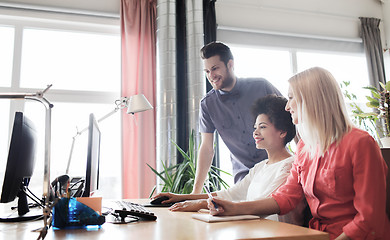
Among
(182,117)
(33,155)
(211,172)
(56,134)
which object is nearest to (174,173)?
(211,172)

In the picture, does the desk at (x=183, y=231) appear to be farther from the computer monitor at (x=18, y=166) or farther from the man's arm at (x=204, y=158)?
Answer: the man's arm at (x=204, y=158)

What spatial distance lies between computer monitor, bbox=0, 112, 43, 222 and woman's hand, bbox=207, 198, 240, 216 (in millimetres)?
688

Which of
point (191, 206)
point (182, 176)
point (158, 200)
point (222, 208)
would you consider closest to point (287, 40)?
point (182, 176)

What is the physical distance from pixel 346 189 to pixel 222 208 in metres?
0.39

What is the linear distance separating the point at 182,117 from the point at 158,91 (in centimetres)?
36

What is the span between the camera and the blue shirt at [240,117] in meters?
2.09

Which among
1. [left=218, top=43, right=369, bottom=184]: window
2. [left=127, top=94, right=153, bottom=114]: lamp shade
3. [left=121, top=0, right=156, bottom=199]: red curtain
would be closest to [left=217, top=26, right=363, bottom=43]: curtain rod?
[left=218, top=43, right=369, bottom=184]: window

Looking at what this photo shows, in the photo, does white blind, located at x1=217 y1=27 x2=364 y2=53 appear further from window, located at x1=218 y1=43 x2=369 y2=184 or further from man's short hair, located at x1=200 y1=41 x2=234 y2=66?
man's short hair, located at x1=200 y1=41 x2=234 y2=66

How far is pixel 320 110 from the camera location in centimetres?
120

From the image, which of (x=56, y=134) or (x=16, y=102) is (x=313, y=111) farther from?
(x=16, y=102)

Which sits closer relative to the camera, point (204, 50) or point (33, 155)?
point (33, 155)

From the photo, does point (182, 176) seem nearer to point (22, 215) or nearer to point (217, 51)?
point (217, 51)

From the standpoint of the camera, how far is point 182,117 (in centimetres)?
350

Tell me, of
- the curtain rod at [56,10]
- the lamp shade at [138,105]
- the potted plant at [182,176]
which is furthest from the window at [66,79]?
the lamp shade at [138,105]
